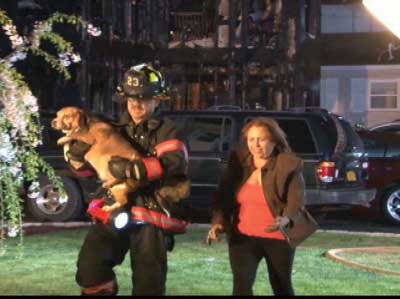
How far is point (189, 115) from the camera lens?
43.1 ft

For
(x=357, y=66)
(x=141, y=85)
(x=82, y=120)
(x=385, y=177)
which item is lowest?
(x=385, y=177)

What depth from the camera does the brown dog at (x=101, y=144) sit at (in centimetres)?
505

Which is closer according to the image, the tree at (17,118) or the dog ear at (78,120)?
the tree at (17,118)

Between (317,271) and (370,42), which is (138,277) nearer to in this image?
(317,271)

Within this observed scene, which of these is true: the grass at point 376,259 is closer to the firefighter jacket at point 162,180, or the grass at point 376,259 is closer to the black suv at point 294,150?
the black suv at point 294,150

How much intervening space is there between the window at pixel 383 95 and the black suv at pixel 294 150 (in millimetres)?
16868

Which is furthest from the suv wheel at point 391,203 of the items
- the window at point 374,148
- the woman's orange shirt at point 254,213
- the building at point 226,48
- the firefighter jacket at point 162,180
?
the building at point 226,48

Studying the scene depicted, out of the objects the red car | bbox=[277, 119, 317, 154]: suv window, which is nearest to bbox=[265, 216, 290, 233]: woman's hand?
bbox=[277, 119, 317, 154]: suv window

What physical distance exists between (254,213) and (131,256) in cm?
96

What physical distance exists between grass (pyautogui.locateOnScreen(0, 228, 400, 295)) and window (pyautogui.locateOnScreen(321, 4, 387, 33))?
788 inches

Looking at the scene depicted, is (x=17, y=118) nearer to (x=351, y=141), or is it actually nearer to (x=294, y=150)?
(x=294, y=150)

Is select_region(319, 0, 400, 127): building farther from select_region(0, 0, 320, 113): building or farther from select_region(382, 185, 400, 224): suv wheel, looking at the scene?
select_region(382, 185, 400, 224): suv wheel

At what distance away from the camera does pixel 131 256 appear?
5227 mm

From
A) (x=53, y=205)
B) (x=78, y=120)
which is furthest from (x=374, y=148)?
(x=78, y=120)
